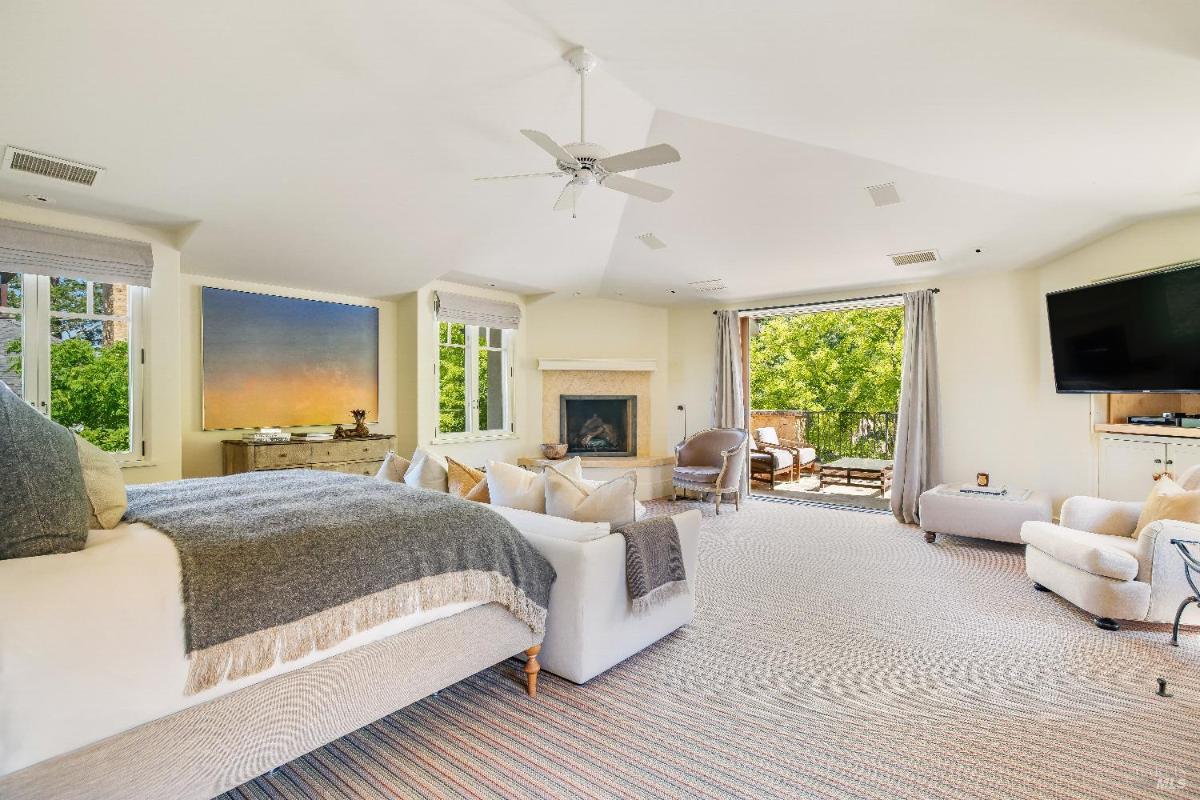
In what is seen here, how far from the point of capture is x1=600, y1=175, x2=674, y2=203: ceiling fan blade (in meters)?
3.37

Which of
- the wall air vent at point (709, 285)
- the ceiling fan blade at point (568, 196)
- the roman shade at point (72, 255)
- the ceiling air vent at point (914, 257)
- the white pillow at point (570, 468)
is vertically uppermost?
the wall air vent at point (709, 285)

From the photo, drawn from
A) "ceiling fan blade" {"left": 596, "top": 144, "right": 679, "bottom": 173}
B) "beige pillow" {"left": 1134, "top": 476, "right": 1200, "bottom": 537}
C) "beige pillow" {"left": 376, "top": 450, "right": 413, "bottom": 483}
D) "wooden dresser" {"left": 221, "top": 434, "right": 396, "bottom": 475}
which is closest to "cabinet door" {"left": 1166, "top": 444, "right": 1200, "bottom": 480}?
"beige pillow" {"left": 1134, "top": 476, "right": 1200, "bottom": 537}

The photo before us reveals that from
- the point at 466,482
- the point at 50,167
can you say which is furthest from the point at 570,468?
the point at 50,167

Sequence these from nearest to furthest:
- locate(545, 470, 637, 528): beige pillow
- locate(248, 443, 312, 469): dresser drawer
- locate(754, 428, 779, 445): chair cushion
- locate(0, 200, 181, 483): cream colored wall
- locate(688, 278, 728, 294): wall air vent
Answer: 1. locate(545, 470, 637, 528): beige pillow
2. locate(0, 200, 181, 483): cream colored wall
3. locate(248, 443, 312, 469): dresser drawer
4. locate(688, 278, 728, 294): wall air vent
5. locate(754, 428, 779, 445): chair cushion

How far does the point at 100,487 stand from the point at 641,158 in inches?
101

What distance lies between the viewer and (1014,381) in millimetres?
5723

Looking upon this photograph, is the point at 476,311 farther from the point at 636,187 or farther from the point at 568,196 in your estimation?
the point at 636,187

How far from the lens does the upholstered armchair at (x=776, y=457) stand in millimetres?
7895

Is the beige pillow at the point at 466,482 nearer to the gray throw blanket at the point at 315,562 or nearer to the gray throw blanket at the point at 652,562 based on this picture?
the gray throw blanket at the point at 315,562

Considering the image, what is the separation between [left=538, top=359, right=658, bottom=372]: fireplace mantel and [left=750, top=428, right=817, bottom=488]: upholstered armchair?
1886 mm

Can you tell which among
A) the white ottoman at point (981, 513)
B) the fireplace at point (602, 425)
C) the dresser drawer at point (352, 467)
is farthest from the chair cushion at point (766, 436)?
the dresser drawer at point (352, 467)

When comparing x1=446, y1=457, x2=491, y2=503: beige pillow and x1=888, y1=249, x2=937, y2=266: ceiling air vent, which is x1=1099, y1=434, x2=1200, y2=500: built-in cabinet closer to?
x1=888, y1=249, x2=937, y2=266: ceiling air vent

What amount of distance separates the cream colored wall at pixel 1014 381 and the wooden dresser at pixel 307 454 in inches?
217

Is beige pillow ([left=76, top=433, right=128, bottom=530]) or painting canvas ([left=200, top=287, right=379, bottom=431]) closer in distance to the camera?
beige pillow ([left=76, top=433, right=128, bottom=530])
